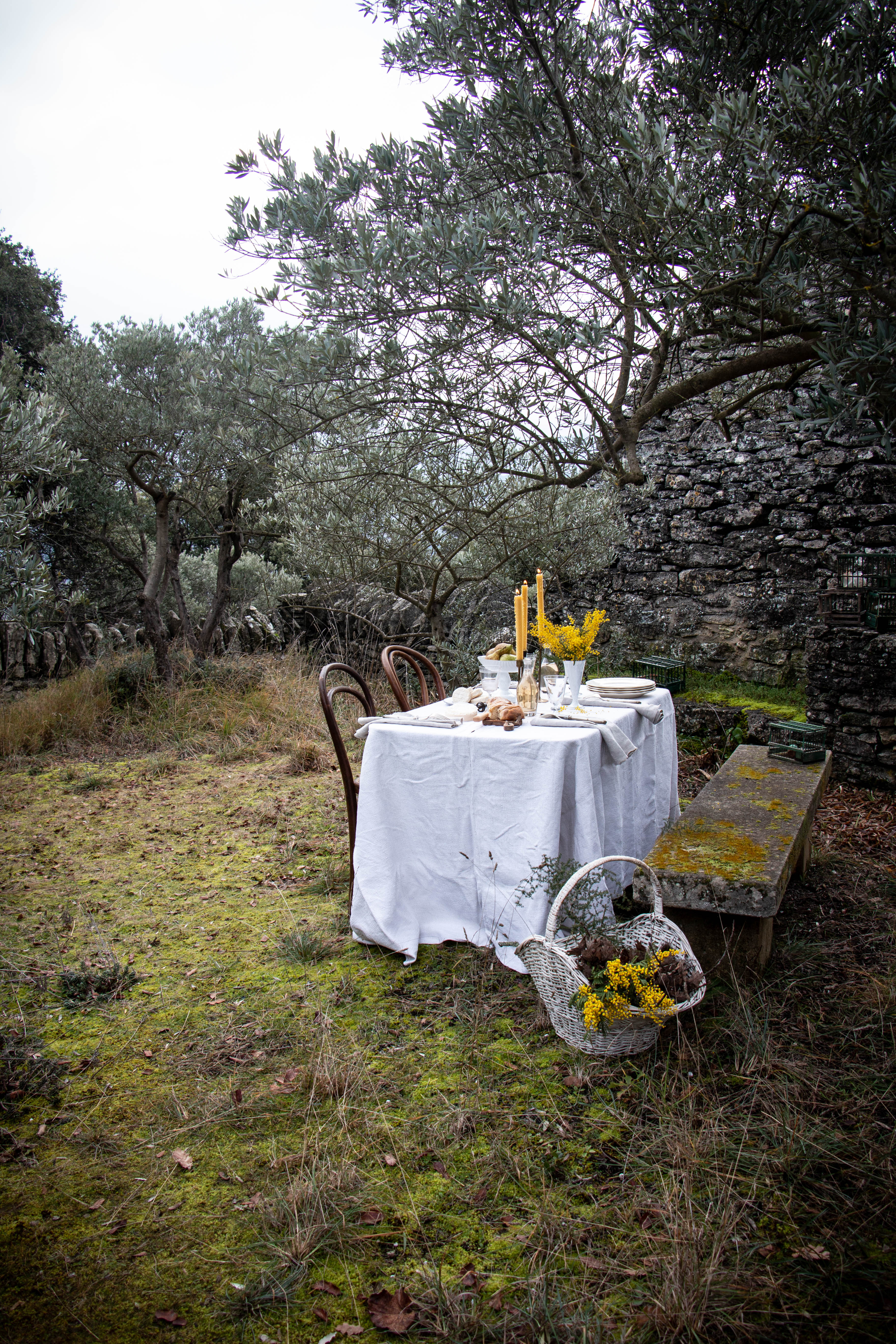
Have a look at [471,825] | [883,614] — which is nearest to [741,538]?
[883,614]

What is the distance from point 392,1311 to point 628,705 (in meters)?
2.62

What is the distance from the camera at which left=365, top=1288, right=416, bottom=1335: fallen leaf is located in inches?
58.8

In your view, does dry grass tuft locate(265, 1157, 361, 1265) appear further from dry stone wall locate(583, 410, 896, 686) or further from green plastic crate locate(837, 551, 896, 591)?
dry stone wall locate(583, 410, 896, 686)

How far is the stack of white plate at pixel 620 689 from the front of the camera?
12.5 feet

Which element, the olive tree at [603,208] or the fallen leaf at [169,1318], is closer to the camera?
the fallen leaf at [169,1318]

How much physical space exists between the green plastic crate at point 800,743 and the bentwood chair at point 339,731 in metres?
2.34

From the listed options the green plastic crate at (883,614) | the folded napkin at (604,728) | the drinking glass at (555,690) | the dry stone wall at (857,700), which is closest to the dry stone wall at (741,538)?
the green plastic crate at (883,614)

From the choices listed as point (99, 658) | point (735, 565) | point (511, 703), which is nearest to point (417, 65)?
point (511, 703)

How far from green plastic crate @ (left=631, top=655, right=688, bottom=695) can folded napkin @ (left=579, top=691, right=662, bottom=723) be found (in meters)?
3.25

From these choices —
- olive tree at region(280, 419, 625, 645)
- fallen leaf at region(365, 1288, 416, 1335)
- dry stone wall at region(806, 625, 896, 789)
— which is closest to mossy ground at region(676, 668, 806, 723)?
dry stone wall at region(806, 625, 896, 789)

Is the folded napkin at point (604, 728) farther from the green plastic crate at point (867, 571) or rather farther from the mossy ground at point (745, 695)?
the green plastic crate at point (867, 571)

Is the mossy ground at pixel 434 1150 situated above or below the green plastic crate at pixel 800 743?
below

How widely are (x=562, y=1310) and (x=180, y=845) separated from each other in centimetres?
379


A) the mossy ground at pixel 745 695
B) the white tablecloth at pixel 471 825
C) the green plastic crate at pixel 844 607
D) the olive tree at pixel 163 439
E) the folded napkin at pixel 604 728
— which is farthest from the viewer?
the olive tree at pixel 163 439
